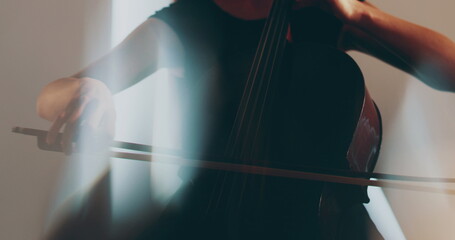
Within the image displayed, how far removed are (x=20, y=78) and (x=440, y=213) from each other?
75 cm

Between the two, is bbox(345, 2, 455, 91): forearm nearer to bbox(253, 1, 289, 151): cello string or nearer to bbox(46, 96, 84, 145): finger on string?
bbox(253, 1, 289, 151): cello string

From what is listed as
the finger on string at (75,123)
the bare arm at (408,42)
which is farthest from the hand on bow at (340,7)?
the finger on string at (75,123)

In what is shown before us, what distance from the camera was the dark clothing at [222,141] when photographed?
0.46 metres

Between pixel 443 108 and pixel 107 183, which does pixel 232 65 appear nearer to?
pixel 107 183

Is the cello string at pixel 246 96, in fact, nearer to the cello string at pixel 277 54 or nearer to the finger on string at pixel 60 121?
the cello string at pixel 277 54

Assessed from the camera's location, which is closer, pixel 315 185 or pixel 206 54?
pixel 315 185

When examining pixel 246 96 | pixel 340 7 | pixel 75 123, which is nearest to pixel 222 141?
pixel 246 96

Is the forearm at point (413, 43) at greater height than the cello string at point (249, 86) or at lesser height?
greater

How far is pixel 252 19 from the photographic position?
2.33 feet

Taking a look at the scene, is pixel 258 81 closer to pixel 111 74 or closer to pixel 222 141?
pixel 222 141

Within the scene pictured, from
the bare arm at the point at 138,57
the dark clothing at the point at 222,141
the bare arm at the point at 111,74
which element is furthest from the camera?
the bare arm at the point at 138,57

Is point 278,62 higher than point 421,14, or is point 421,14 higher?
point 421,14

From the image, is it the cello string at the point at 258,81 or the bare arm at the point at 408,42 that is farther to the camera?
the bare arm at the point at 408,42

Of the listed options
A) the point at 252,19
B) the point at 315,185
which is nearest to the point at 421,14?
the point at 252,19
